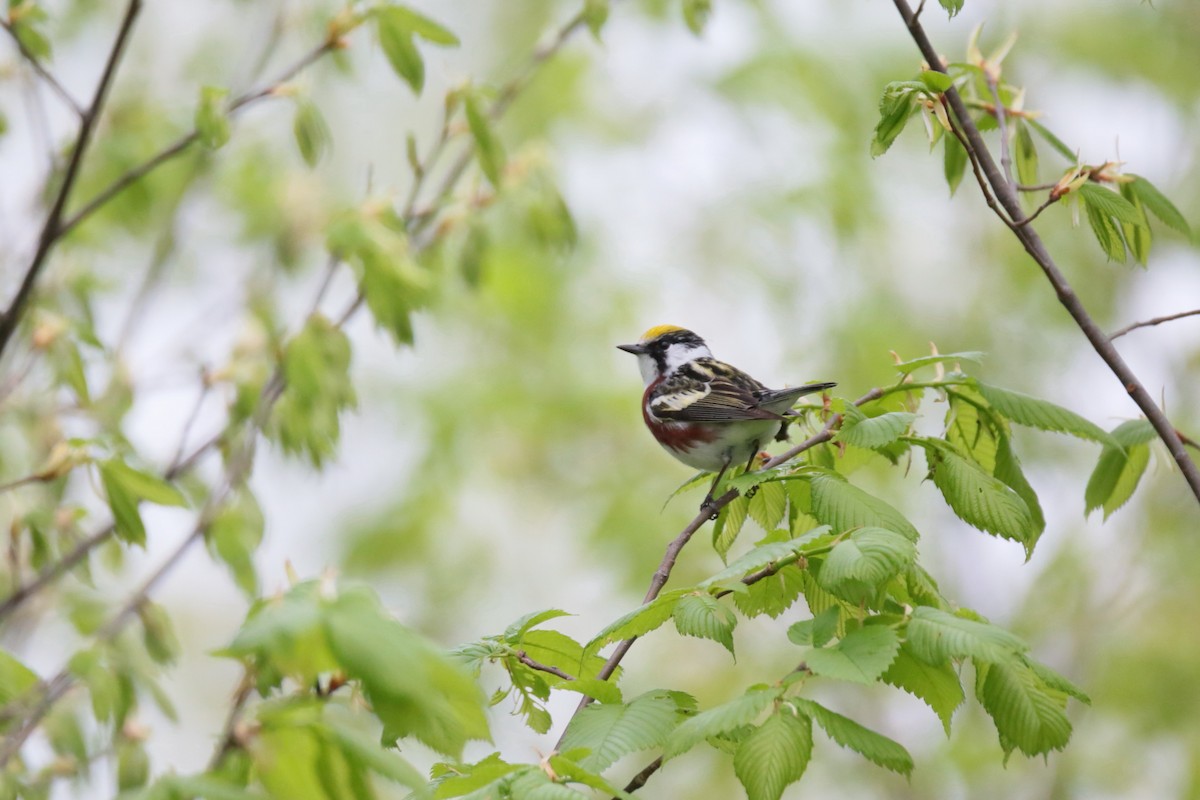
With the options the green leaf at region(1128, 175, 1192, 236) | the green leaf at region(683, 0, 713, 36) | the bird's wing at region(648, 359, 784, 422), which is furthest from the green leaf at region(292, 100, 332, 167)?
the green leaf at region(1128, 175, 1192, 236)

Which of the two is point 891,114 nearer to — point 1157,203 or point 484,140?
point 1157,203

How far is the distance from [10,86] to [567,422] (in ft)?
13.3

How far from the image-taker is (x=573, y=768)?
4.86 ft

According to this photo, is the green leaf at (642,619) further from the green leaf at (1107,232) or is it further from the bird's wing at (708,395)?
the bird's wing at (708,395)

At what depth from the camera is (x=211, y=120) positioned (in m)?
2.70

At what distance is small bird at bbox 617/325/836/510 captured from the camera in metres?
3.14

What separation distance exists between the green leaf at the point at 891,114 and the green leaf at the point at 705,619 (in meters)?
0.80

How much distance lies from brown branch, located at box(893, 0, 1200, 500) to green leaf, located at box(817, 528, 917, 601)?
568 millimetres

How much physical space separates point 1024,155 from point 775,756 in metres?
1.42

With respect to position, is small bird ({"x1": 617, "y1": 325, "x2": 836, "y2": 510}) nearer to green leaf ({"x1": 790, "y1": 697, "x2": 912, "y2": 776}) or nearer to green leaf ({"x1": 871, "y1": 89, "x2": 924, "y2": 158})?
green leaf ({"x1": 871, "y1": 89, "x2": 924, "y2": 158})

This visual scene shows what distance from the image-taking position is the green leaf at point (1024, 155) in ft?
7.55

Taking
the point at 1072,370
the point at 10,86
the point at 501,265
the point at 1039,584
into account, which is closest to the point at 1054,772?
the point at 1039,584

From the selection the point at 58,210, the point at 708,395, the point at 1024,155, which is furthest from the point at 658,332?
the point at 58,210

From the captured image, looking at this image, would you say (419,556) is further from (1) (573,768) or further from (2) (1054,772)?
(1) (573,768)
